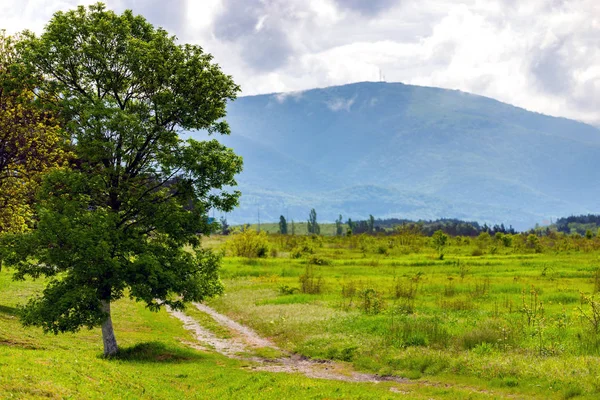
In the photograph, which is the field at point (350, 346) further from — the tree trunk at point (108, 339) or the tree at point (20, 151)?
the tree at point (20, 151)

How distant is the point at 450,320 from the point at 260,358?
43.4ft

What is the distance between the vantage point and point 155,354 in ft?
102

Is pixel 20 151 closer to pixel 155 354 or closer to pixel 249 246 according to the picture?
pixel 155 354

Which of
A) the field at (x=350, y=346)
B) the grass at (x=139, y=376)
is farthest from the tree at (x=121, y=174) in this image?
the field at (x=350, y=346)

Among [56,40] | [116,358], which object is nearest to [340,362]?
[116,358]

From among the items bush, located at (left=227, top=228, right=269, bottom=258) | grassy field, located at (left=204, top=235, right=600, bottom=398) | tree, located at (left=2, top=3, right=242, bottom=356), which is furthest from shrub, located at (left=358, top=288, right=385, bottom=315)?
bush, located at (left=227, top=228, right=269, bottom=258)

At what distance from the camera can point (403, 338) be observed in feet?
104

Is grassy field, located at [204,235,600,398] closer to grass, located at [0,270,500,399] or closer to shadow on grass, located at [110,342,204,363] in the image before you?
grass, located at [0,270,500,399]

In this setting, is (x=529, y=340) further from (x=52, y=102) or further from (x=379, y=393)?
(x=52, y=102)

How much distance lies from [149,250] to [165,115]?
798 centimetres

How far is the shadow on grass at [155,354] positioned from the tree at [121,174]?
1069 mm

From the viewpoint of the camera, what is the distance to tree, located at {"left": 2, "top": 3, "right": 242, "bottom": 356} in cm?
2786

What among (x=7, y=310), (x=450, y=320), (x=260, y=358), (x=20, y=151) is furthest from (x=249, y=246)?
(x=20, y=151)

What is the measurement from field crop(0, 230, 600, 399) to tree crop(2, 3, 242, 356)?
3849 mm
